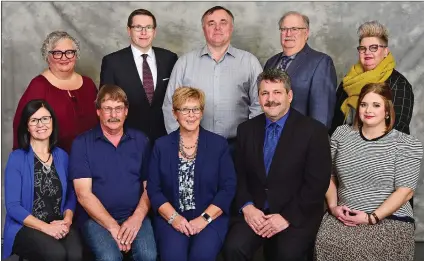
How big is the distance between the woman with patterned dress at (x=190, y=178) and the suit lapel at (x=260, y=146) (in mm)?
149

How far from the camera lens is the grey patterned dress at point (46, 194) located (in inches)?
134

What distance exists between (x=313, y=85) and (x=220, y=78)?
0.56 metres

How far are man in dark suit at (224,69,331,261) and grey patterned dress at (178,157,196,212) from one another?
10.0 inches

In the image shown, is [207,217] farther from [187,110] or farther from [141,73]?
[141,73]

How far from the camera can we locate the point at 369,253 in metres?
3.20

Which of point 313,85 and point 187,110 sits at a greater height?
point 313,85

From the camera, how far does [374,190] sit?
11.0 ft

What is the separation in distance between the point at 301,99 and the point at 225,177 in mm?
715

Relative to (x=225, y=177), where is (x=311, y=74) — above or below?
above

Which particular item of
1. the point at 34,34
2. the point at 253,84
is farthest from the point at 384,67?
the point at 34,34

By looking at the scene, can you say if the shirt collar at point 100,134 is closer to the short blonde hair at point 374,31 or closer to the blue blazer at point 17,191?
the blue blazer at point 17,191

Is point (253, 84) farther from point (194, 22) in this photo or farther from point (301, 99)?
point (194, 22)

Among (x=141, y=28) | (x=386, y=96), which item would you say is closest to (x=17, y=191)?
(x=141, y=28)

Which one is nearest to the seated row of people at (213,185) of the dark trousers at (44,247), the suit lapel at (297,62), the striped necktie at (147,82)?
the dark trousers at (44,247)
